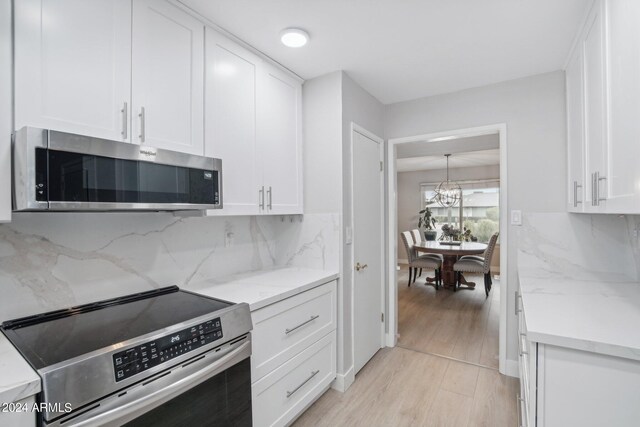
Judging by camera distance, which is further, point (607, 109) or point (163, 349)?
point (607, 109)

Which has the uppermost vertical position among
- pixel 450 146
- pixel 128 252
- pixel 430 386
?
pixel 450 146

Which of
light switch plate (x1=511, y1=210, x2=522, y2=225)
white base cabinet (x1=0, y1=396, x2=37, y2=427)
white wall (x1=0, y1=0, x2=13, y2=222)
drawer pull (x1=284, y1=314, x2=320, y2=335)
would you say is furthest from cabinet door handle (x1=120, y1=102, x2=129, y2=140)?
light switch plate (x1=511, y1=210, x2=522, y2=225)

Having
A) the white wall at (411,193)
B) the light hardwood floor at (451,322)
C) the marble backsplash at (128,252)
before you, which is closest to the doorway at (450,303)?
the light hardwood floor at (451,322)

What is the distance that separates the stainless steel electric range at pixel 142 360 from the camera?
0.94 meters

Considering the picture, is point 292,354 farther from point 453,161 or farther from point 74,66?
point 453,161

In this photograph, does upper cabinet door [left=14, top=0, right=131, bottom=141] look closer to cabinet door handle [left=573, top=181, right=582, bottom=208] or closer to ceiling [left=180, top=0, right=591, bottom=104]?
ceiling [left=180, top=0, right=591, bottom=104]

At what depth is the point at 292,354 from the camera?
1.86m

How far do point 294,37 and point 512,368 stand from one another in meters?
2.87

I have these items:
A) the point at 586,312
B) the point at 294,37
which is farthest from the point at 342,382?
the point at 294,37

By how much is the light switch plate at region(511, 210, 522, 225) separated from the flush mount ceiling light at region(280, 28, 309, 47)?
1.99 m

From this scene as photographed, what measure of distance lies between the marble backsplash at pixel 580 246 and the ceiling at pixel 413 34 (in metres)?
1.14

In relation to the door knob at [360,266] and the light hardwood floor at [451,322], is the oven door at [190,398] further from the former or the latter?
the light hardwood floor at [451,322]

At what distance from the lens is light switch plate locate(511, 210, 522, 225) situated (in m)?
2.44

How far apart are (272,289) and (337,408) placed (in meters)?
1.00
